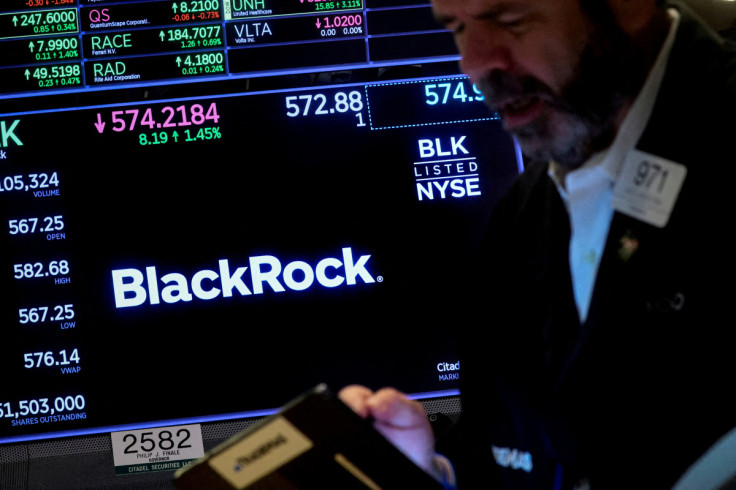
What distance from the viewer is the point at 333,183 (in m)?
2.46

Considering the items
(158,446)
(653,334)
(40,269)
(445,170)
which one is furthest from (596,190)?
(40,269)

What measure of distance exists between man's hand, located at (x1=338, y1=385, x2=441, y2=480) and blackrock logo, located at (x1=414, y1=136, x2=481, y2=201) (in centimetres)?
112

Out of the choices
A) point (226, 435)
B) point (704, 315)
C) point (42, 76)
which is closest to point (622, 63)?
point (704, 315)

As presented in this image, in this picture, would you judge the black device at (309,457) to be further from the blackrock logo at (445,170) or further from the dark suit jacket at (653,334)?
the blackrock logo at (445,170)

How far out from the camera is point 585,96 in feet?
4.75

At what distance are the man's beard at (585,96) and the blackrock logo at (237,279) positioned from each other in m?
1.02

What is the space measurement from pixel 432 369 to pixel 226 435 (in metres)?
0.57

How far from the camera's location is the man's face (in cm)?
144

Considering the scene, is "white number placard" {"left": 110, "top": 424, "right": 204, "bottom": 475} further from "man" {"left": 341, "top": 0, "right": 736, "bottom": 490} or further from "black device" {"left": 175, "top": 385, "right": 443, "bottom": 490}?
"black device" {"left": 175, "top": 385, "right": 443, "bottom": 490}

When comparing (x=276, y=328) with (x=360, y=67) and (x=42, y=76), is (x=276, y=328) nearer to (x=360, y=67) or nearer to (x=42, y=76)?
(x=360, y=67)

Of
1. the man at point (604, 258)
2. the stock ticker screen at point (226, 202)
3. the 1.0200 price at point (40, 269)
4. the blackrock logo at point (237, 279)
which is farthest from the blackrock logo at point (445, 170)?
the 1.0200 price at point (40, 269)

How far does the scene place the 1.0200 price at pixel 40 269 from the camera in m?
2.42

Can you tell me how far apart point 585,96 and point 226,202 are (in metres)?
1.24

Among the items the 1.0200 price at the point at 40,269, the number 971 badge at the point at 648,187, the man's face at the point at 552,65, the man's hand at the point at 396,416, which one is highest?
the man's face at the point at 552,65
